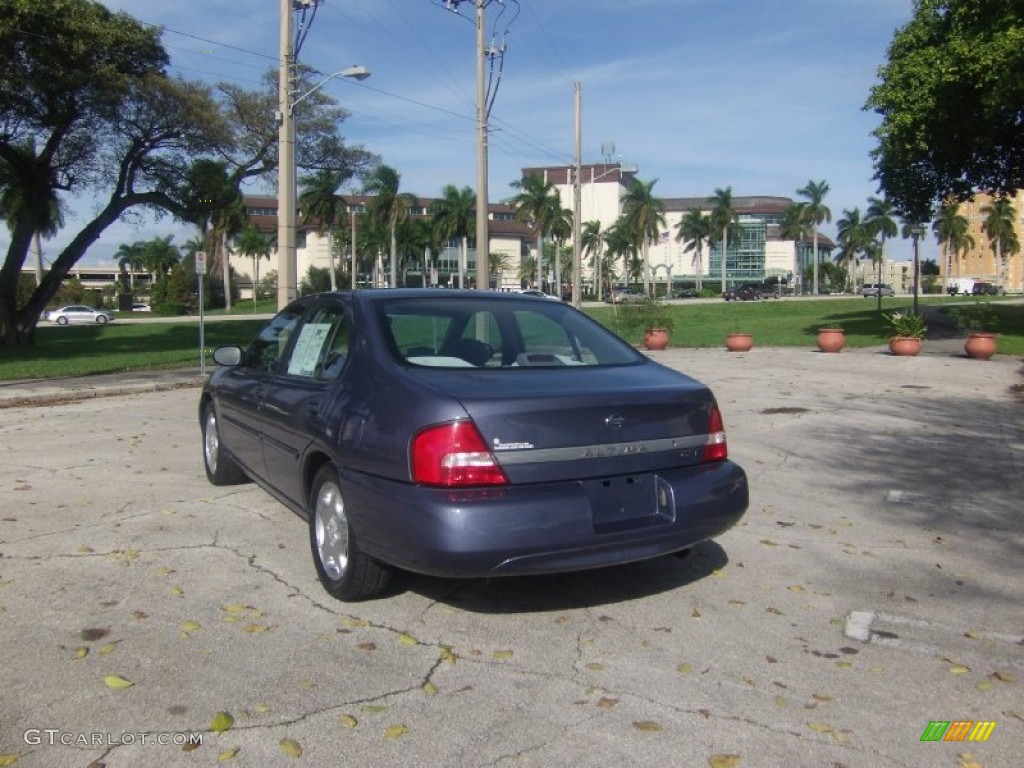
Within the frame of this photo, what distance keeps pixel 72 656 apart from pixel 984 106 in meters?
25.5

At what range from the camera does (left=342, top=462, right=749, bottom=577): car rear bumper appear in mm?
3748

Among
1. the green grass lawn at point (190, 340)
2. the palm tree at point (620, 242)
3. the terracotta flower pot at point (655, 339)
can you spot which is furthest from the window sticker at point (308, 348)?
the palm tree at point (620, 242)

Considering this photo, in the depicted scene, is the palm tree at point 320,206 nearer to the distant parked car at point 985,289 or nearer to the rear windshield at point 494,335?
the distant parked car at point 985,289

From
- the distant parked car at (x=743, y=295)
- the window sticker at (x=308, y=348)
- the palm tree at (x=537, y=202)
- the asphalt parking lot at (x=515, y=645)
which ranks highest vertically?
the palm tree at (x=537, y=202)

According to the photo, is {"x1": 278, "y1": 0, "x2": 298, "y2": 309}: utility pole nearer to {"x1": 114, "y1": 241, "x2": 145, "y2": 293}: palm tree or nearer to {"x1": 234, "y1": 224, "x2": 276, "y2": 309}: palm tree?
{"x1": 234, "y1": 224, "x2": 276, "y2": 309}: palm tree

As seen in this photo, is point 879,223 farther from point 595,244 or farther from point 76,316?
point 76,316

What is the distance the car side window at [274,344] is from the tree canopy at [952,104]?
20649 millimetres

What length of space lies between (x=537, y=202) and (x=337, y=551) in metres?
83.9

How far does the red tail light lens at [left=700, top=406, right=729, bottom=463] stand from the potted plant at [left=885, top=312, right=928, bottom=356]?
61.2 feet

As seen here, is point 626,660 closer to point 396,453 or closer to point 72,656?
point 396,453

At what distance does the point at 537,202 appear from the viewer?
3396 inches

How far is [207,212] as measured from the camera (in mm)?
29266

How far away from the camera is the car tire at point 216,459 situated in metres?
6.93

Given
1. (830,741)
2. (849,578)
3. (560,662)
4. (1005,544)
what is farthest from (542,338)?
(1005,544)
